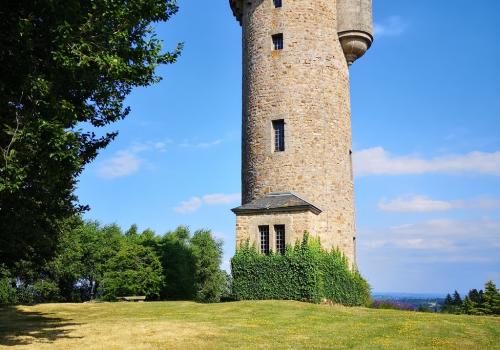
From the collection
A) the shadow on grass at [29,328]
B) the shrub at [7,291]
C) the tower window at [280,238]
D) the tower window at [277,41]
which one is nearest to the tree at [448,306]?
the tower window at [280,238]

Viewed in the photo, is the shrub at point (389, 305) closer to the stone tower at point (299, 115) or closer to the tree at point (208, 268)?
the stone tower at point (299, 115)

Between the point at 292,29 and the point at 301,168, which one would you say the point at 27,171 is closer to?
the point at 301,168

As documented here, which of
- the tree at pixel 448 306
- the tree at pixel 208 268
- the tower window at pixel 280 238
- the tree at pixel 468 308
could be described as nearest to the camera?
the tower window at pixel 280 238

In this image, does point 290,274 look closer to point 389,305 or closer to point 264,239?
point 264,239

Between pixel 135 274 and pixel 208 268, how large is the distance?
1752 cm

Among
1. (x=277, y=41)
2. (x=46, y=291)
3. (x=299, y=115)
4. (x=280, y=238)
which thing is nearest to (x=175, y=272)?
(x=46, y=291)

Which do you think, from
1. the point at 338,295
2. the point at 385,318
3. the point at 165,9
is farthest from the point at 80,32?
the point at 338,295

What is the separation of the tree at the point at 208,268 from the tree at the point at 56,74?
3333 cm

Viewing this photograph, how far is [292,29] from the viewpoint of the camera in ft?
88.2

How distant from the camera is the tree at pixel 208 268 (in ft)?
158

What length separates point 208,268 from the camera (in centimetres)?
4956

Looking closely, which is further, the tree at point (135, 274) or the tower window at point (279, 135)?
the tree at point (135, 274)

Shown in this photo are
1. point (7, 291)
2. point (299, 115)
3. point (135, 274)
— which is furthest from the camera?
point (7, 291)

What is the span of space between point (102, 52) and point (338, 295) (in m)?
17.1
